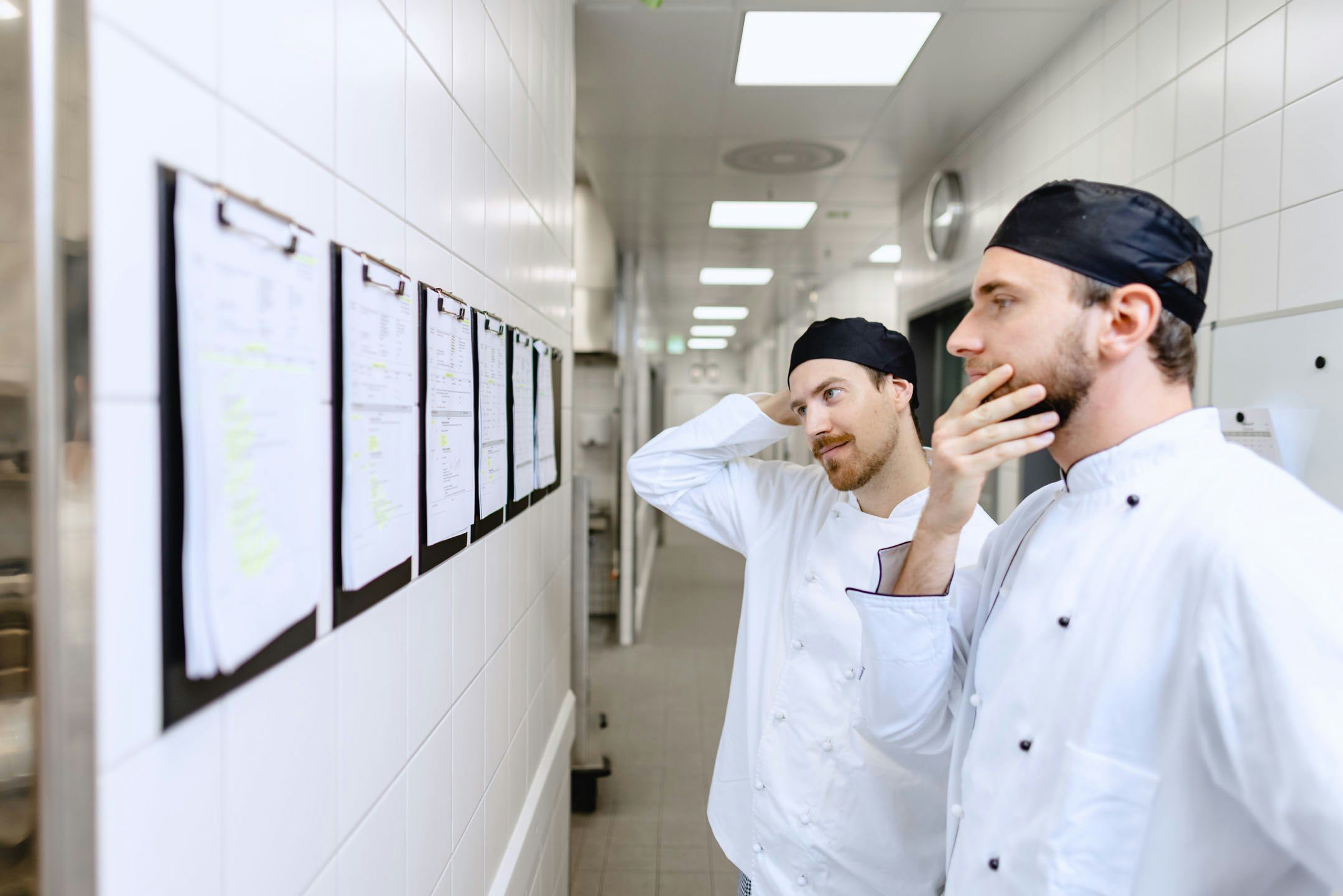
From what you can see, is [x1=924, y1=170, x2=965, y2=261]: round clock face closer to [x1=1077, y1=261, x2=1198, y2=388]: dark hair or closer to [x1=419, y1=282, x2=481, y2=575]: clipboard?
[x1=1077, y1=261, x2=1198, y2=388]: dark hair

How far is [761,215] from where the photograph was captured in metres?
5.11

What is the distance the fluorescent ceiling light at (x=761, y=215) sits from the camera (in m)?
4.91

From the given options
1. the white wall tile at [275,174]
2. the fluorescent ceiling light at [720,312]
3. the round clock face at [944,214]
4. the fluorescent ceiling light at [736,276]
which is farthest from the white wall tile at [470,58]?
the fluorescent ceiling light at [720,312]

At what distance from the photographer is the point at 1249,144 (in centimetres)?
190

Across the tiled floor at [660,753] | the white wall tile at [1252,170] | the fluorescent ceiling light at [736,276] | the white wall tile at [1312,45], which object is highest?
the fluorescent ceiling light at [736,276]

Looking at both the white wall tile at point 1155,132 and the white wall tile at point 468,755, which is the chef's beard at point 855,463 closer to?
the white wall tile at point 468,755

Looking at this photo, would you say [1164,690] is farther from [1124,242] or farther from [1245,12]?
[1245,12]

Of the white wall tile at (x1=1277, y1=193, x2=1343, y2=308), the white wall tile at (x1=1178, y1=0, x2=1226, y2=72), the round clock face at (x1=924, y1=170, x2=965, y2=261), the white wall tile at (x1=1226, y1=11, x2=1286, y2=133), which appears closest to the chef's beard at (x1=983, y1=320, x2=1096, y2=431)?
the white wall tile at (x1=1277, y1=193, x2=1343, y2=308)

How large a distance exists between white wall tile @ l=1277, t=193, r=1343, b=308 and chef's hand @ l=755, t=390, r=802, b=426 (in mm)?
1152

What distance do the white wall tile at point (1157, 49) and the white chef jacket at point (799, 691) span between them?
1585mm

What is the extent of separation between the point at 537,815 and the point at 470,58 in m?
1.55

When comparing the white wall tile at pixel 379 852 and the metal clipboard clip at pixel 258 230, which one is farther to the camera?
the white wall tile at pixel 379 852

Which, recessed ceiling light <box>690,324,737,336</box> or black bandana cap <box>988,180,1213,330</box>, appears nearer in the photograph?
black bandana cap <box>988,180,1213,330</box>

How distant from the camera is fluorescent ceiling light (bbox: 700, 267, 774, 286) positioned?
23.4 feet
